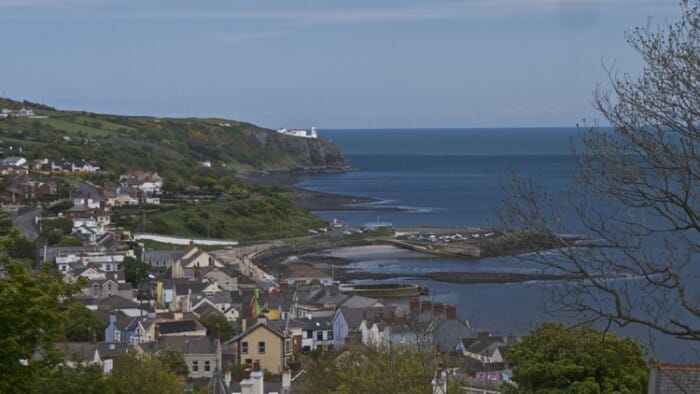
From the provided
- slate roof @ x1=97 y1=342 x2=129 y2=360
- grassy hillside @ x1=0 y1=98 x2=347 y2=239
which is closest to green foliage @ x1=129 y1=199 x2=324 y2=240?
grassy hillside @ x1=0 y1=98 x2=347 y2=239

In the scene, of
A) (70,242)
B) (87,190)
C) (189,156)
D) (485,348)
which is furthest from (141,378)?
(189,156)

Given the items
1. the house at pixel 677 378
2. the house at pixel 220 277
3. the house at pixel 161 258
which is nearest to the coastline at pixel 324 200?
the house at pixel 161 258

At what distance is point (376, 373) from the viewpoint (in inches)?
633

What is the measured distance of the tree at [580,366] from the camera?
1661 centimetres

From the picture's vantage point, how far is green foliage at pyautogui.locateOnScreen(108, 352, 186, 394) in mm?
15672

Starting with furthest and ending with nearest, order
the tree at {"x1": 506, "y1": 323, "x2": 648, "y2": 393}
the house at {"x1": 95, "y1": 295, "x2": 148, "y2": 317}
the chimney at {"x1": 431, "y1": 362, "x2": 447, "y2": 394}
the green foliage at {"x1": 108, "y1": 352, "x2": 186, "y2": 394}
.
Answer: the house at {"x1": 95, "y1": 295, "x2": 148, "y2": 317}, the tree at {"x1": 506, "y1": 323, "x2": 648, "y2": 393}, the green foliage at {"x1": 108, "y1": 352, "x2": 186, "y2": 394}, the chimney at {"x1": 431, "y1": 362, "x2": 447, "y2": 394}

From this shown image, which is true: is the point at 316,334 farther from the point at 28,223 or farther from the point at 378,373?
the point at 28,223

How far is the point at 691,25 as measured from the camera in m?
7.25

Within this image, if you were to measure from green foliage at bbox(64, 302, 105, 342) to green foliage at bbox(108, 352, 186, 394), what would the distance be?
12104 mm

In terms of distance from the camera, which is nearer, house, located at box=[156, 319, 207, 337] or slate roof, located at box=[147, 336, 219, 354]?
slate roof, located at box=[147, 336, 219, 354]

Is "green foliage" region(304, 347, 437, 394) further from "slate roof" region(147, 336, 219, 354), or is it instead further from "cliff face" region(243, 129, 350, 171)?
"cliff face" region(243, 129, 350, 171)

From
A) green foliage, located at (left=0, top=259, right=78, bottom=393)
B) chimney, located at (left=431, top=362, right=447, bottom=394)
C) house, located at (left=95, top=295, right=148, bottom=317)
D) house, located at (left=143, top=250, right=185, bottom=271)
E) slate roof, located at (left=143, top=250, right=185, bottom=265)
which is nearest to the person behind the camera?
green foliage, located at (left=0, top=259, right=78, bottom=393)

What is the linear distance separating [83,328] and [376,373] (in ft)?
50.8

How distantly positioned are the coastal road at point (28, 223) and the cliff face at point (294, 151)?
118217 mm
